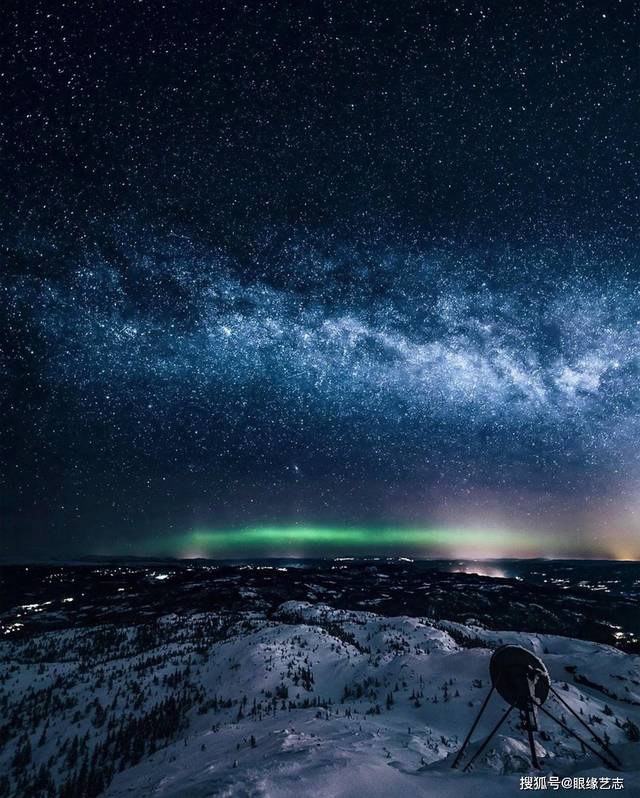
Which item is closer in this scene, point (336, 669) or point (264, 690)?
point (264, 690)

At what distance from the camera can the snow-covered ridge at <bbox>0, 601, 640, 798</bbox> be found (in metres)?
6.09

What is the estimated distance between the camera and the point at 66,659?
2136 cm

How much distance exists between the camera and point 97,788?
8.20m

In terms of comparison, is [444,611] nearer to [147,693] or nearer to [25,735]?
[147,693]

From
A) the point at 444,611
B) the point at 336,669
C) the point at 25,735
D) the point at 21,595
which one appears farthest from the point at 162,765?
the point at 21,595

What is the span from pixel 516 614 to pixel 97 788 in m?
46.5

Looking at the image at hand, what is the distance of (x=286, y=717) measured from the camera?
10.1 metres

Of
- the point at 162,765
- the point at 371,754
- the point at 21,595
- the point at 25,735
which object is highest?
the point at 371,754

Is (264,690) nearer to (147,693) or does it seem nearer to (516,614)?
(147,693)

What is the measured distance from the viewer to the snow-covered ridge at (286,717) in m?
6.09

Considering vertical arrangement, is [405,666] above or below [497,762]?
below

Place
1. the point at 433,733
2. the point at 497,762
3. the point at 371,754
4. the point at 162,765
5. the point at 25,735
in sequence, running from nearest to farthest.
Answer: the point at 497,762, the point at 371,754, the point at 162,765, the point at 433,733, the point at 25,735

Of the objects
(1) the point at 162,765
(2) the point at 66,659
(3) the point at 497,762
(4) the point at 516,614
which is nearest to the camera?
(3) the point at 497,762

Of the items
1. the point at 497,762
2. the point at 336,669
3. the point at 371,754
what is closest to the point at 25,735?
the point at 336,669
